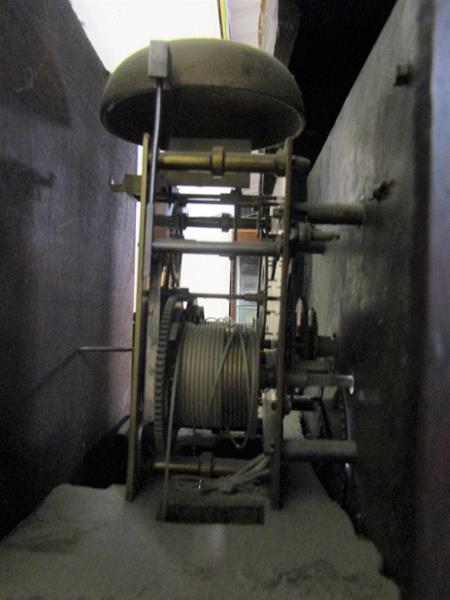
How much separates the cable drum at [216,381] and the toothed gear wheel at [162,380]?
0.17 ft

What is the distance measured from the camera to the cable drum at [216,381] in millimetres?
1614

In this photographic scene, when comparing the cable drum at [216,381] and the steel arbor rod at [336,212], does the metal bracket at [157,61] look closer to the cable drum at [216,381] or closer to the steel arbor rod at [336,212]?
the steel arbor rod at [336,212]

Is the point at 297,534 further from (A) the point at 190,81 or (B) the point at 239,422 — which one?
(A) the point at 190,81

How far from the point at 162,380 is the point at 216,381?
18 cm

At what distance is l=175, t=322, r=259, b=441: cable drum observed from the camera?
5.30 ft

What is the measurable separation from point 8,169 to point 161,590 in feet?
3.98

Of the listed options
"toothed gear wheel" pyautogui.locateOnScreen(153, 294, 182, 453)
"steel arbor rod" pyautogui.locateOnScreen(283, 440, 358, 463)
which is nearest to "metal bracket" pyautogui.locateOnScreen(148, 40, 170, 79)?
"toothed gear wheel" pyautogui.locateOnScreen(153, 294, 182, 453)

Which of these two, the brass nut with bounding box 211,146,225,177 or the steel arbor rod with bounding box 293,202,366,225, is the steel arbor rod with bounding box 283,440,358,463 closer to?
the steel arbor rod with bounding box 293,202,366,225

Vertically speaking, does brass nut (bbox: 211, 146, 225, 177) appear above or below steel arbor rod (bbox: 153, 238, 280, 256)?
above

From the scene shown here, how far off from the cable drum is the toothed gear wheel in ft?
0.17

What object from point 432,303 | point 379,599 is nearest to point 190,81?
point 432,303

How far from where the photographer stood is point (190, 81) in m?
1.54

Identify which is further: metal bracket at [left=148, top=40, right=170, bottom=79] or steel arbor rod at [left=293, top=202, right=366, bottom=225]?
steel arbor rod at [left=293, top=202, right=366, bottom=225]

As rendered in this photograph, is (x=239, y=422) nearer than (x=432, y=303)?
No
